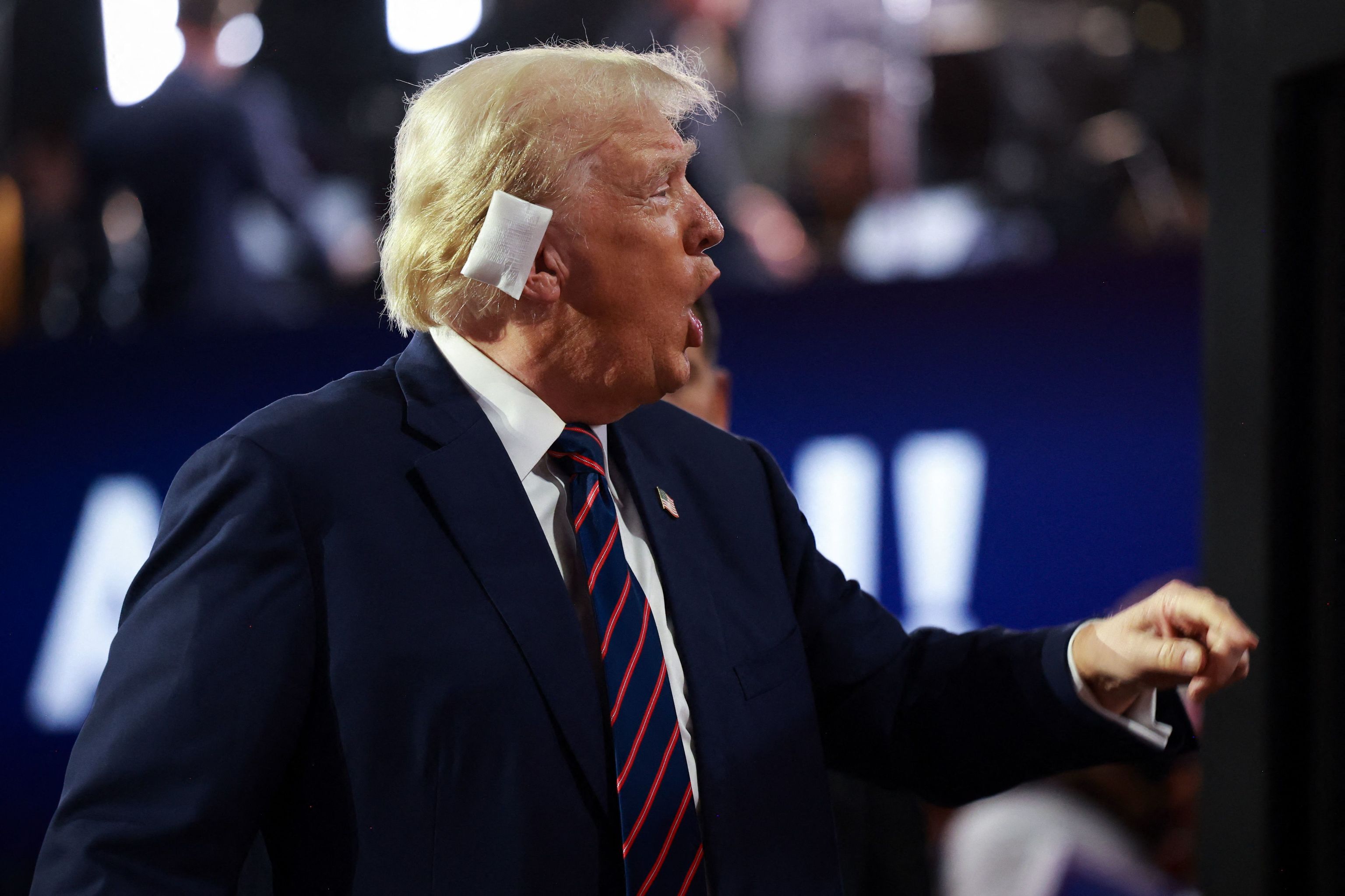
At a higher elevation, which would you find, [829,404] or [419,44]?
[419,44]

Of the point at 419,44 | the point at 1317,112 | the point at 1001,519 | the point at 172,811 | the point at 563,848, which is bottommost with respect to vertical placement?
the point at 1001,519

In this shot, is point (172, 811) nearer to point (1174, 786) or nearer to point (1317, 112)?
point (1317, 112)

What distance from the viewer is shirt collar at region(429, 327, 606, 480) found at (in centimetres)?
129

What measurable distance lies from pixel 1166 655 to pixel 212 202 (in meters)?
2.91

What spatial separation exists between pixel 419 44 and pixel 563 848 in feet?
9.85

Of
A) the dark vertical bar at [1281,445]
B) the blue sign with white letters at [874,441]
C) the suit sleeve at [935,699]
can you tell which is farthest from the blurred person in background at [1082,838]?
the suit sleeve at [935,699]

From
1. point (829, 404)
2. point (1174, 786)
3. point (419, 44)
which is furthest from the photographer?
point (419, 44)

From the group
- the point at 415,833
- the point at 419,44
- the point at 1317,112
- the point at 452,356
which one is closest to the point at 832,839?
the point at 415,833

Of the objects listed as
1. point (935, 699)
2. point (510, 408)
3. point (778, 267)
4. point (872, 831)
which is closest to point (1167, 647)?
point (935, 699)

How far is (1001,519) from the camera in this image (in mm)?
2998

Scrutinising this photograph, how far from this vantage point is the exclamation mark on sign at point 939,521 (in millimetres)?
3018

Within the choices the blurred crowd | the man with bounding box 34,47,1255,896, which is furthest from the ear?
the blurred crowd

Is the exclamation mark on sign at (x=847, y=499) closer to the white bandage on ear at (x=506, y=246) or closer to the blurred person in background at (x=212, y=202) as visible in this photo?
the blurred person in background at (x=212, y=202)

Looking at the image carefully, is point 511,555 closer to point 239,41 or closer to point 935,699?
point 935,699
